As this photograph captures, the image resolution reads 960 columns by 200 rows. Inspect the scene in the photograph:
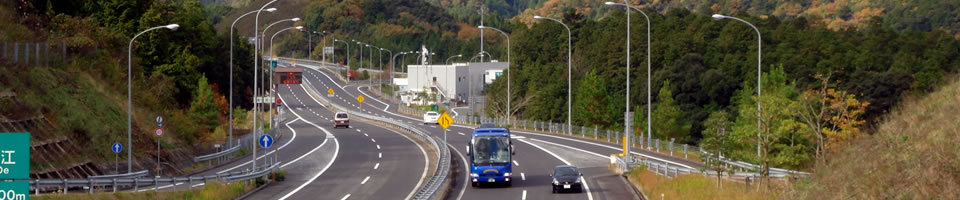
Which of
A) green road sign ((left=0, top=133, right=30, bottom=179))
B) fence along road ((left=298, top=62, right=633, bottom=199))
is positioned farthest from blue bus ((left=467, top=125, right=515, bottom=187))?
green road sign ((left=0, top=133, right=30, bottom=179))

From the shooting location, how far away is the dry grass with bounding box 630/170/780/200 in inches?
1234

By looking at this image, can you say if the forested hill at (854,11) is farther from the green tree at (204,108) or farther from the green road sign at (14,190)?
the green road sign at (14,190)

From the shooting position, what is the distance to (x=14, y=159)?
1385cm

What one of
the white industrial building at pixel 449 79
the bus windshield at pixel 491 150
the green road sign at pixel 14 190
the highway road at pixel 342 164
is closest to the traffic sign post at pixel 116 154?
the highway road at pixel 342 164

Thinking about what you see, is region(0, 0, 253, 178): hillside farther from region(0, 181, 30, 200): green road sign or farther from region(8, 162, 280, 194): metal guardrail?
region(0, 181, 30, 200): green road sign

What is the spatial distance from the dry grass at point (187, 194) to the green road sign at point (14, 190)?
1584 centimetres

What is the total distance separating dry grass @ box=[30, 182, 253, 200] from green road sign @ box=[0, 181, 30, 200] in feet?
52.0

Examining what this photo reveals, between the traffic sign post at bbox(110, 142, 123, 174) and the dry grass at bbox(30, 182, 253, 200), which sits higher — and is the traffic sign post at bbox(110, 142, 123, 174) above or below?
above

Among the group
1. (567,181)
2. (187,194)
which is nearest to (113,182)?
(187,194)

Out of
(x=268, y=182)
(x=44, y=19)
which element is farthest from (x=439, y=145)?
(x=44, y=19)

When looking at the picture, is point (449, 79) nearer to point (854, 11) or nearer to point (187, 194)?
point (854, 11)

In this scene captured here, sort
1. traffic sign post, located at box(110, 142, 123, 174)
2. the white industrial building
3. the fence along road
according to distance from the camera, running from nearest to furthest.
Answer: the fence along road < traffic sign post, located at box(110, 142, 123, 174) < the white industrial building

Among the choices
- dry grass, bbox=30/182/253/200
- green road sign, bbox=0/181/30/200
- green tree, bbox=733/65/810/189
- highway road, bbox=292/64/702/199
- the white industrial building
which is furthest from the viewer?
the white industrial building

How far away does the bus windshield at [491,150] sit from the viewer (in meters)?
39.1
